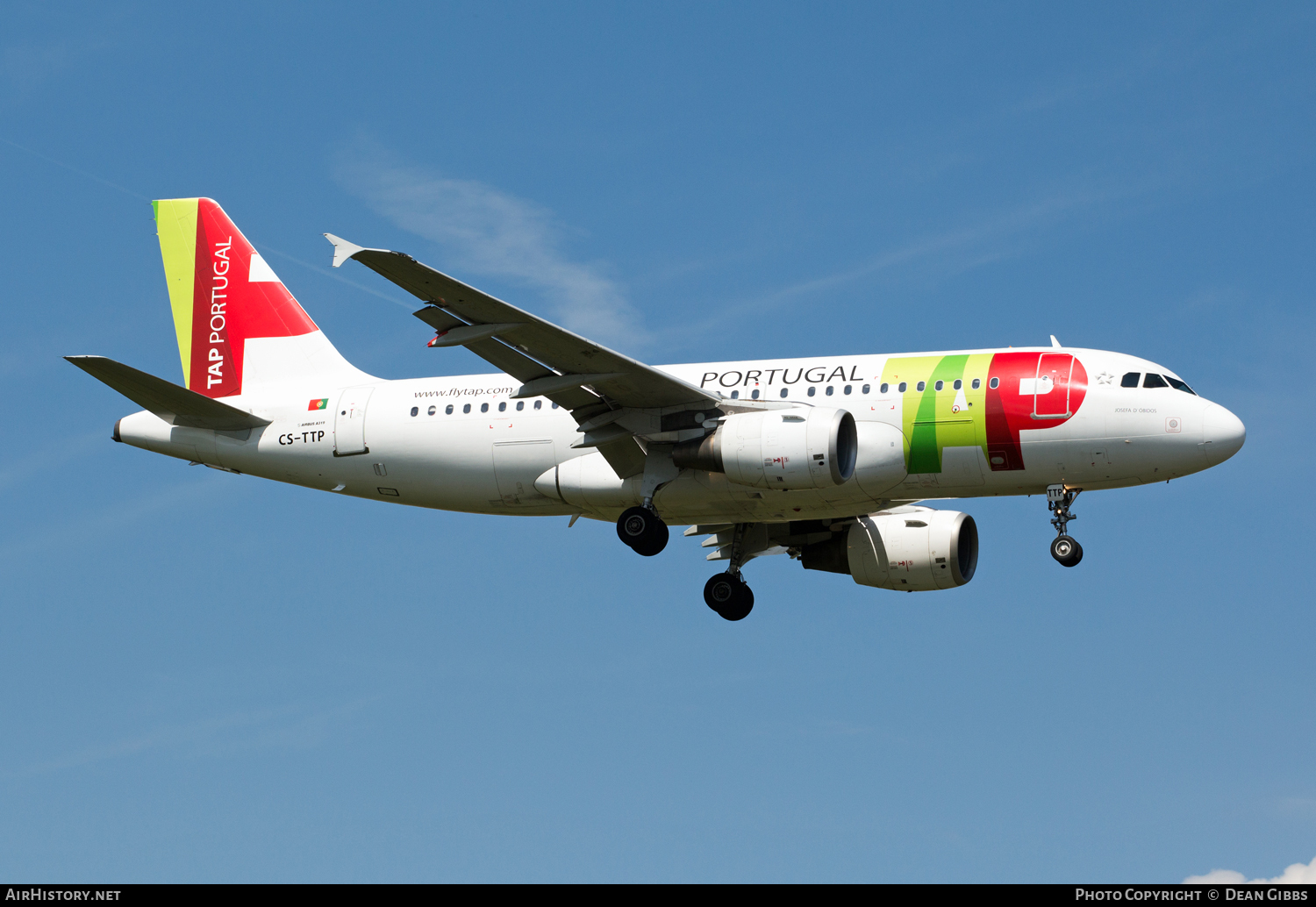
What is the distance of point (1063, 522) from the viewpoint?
106ft

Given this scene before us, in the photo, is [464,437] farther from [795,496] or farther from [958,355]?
[958,355]

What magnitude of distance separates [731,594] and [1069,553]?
8209 millimetres

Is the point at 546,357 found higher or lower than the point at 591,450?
higher

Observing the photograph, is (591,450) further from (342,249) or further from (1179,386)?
(1179,386)

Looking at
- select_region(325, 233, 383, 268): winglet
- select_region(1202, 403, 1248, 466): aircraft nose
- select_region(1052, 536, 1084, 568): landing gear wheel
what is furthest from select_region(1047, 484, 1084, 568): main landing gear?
select_region(325, 233, 383, 268): winglet

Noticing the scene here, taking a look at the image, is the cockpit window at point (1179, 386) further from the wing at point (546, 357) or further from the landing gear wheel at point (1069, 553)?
the wing at point (546, 357)

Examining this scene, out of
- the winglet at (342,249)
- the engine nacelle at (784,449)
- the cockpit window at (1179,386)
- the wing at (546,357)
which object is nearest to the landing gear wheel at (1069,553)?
the cockpit window at (1179,386)

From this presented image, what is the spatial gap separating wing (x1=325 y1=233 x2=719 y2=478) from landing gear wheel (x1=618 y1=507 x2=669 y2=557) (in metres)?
1.12

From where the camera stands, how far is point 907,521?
3647cm

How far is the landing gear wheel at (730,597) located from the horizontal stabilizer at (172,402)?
35.8 ft

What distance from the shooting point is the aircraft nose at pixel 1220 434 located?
104ft

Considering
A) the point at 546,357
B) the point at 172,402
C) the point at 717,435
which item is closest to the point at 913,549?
the point at 717,435
